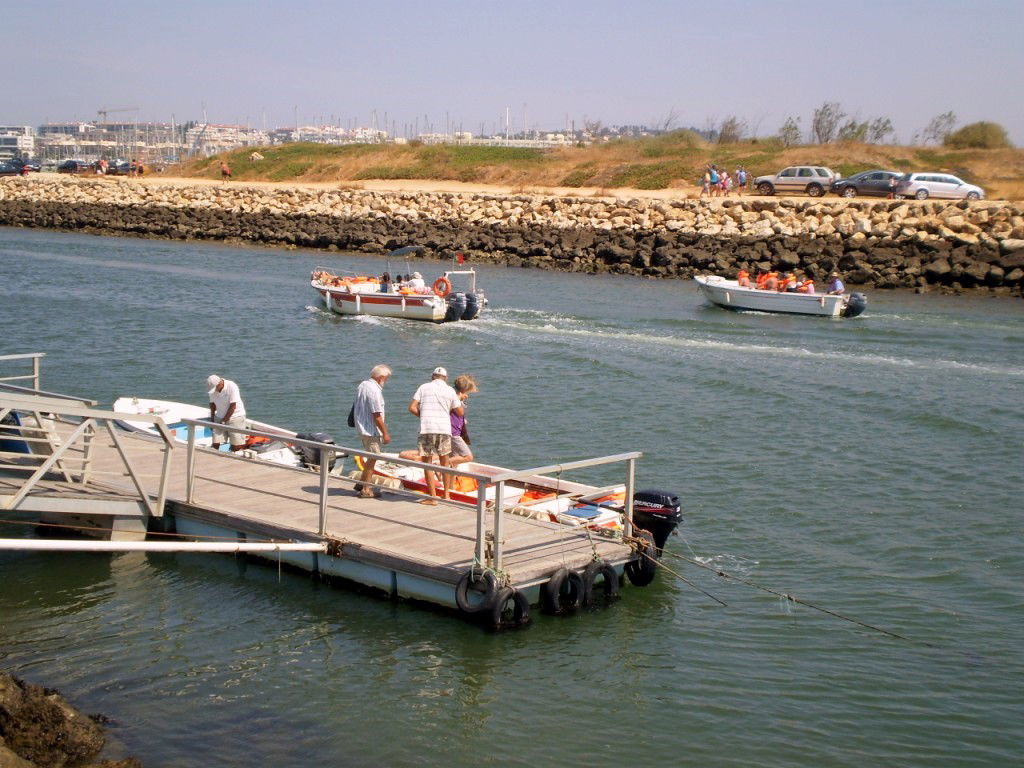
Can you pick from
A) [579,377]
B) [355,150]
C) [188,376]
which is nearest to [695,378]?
[579,377]

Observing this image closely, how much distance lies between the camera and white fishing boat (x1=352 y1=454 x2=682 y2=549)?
522 inches

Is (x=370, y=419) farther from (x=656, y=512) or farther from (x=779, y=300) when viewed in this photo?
(x=779, y=300)

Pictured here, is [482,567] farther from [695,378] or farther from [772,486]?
[695,378]

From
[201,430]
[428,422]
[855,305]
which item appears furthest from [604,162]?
[428,422]

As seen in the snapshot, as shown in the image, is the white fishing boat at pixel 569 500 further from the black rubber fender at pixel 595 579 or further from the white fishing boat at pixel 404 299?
the white fishing boat at pixel 404 299

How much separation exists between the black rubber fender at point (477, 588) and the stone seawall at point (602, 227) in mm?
36098

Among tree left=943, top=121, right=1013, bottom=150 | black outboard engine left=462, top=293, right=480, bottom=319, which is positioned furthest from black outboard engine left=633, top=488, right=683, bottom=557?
tree left=943, top=121, right=1013, bottom=150

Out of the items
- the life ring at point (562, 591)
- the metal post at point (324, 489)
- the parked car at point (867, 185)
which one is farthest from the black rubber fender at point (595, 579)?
the parked car at point (867, 185)

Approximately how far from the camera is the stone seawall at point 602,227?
147 feet

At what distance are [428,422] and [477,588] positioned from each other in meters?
2.59

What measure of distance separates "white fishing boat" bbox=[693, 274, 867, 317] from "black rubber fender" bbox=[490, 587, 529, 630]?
26926mm

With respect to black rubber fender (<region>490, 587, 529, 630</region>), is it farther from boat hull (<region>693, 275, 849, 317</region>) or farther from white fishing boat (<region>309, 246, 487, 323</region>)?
boat hull (<region>693, 275, 849, 317</region>)

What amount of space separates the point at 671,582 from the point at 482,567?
3.22m

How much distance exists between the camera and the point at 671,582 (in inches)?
530
